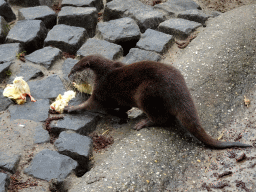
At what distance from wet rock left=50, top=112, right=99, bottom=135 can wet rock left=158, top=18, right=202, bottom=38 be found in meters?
1.86

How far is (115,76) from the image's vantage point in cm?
288

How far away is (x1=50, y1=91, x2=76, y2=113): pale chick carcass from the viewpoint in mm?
3148

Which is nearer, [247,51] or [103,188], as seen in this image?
[103,188]

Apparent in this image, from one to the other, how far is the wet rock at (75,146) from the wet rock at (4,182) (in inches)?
20.3

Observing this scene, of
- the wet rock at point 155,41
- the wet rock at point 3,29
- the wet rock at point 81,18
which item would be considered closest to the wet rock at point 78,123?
the wet rock at point 155,41

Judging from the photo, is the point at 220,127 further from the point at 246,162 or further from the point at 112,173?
the point at 112,173

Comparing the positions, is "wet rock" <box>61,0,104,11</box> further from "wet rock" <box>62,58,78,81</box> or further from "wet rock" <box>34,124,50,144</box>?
"wet rock" <box>34,124,50,144</box>

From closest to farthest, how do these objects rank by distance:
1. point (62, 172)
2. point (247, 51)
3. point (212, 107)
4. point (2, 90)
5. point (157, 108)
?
1. point (62, 172)
2. point (157, 108)
3. point (212, 107)
4. point (2, 90)
5. point (247, 51)

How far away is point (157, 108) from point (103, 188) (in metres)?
0.85

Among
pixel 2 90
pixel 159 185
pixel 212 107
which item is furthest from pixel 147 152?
pixel 2 90

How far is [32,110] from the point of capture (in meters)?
3.12

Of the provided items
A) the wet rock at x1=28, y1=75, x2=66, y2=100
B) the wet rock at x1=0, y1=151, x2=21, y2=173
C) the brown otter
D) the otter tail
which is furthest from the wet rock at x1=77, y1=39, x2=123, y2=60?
the wet rock at x1=0, y1=151, x2=21, y2=173

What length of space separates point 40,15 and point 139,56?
69.3 inches

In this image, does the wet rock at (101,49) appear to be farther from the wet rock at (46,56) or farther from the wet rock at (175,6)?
the wet rock at (175,6)
